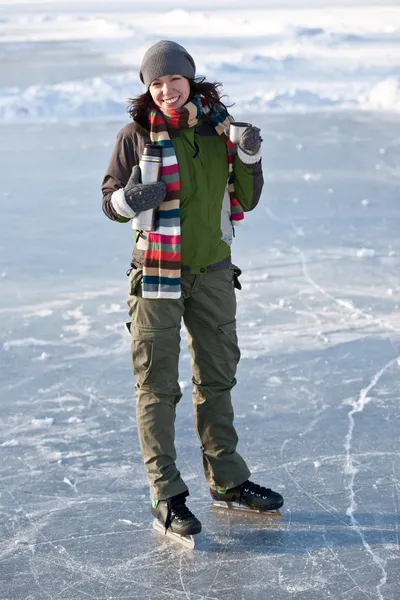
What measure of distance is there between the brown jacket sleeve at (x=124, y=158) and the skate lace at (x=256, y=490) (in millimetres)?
Answer: 983

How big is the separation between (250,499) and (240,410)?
2.97ft

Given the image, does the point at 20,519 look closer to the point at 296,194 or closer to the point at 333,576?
the point at 333,576

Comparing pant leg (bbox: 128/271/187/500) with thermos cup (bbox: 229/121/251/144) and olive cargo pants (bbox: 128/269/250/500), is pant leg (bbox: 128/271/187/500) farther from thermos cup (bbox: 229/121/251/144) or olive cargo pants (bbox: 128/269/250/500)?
thermos cup (bbox: 229/121/251/144)

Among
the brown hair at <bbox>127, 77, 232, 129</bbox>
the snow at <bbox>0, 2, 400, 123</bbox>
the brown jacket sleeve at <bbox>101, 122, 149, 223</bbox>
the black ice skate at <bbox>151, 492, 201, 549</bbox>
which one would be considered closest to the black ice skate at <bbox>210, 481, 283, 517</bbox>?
the black ice skate at <bbox>151, 492, 201, 549</bbox>

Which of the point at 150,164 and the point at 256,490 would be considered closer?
the point at 150,164

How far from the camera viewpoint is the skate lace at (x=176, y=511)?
10.4ft

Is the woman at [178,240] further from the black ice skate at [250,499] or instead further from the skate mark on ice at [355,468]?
the skate mark on ice at [355,468]

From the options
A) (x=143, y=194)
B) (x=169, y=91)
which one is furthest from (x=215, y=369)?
(x=169, y=91)

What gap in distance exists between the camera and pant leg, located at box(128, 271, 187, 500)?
314cm

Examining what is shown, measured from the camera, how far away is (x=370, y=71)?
1371 cm

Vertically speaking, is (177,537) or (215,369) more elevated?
(215,369)

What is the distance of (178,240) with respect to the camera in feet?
10.0

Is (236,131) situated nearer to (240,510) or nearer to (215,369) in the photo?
(215,369)

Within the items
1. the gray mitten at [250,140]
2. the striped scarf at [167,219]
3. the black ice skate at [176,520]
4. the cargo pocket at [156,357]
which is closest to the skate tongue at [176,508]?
the black ice skate at [176,520]
